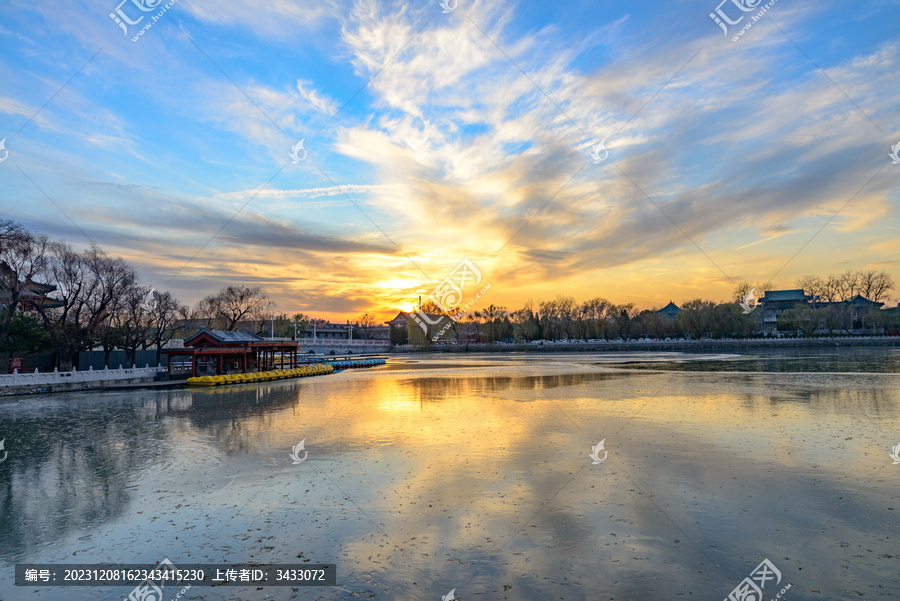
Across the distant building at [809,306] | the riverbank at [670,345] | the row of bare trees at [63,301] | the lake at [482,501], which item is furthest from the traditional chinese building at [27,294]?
the distant building at [809,306]

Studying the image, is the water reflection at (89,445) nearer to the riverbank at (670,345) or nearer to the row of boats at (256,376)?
the row of boats at (256,376)

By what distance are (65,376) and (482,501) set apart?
41.9m

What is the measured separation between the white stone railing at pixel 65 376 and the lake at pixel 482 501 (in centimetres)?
1605

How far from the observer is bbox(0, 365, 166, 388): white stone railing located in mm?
36438

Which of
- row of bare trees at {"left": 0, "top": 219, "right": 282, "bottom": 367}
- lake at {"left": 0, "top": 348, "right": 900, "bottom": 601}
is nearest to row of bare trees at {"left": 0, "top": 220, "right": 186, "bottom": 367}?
row of bare trees at {"left": 0, "top": 219, "right": 282, "bottom": 367}

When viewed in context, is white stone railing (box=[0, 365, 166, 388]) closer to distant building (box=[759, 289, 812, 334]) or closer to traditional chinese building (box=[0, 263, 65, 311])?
traditional chinese building (box=[0, 263, 65, 311])

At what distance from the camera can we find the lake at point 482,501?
27.4 ft

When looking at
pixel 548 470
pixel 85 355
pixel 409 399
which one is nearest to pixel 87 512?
pixel 548 470

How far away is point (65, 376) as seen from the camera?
131ft

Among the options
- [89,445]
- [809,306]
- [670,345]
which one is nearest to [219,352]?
[89,445]

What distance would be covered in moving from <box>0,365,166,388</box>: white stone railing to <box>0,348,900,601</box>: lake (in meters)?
16.1

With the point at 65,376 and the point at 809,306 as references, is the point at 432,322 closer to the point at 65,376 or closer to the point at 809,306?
the point at 809,306

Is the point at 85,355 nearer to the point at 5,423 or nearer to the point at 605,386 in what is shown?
the point at 5,423

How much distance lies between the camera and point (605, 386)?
127ft
